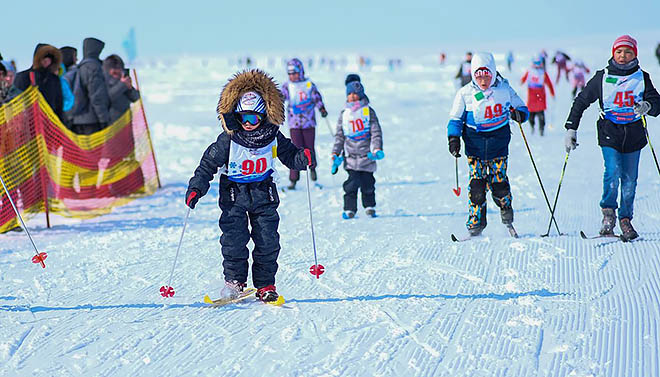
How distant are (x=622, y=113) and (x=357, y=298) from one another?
292 cm

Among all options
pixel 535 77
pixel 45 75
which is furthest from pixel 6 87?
pixel 535 77

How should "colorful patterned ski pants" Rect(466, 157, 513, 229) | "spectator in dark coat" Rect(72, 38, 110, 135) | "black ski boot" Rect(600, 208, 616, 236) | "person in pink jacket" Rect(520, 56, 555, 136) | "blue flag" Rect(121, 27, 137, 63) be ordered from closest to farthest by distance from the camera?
"black ski boot" Rect(600, 208, 616, 236) → "colorful patterned ski pants" Rect(466, 157, 513, 229) → "spectator in dark coat" Rect(72, 38, 110, 135) → "person in pink jacket" Rect(520, 56, 555, 136) → "blue flag" Rect(121, 27, 137, 63)

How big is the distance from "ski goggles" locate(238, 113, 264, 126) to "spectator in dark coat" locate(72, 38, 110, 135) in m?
5.26

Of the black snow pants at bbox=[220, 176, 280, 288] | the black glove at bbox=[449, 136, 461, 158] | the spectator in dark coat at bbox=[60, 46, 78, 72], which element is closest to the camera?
the black snow pants at bbox=[220, 176, 280, 288]

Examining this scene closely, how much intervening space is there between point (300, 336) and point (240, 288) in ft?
2.80

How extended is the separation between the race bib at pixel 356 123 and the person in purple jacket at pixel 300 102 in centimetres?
172

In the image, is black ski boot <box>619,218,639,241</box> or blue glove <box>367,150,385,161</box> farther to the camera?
blue glove <box>367,150,385,161</box>

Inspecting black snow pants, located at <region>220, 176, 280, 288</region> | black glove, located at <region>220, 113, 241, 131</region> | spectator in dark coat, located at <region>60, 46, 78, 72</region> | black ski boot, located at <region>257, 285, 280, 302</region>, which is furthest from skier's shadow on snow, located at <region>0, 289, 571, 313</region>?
spectator in dark coat, located at <region>60, 46, 78, 72</region>

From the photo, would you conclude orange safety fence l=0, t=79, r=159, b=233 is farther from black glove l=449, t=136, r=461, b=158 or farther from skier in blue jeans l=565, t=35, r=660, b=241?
skier in blue jeans l=565, t=35, r=660, b=241

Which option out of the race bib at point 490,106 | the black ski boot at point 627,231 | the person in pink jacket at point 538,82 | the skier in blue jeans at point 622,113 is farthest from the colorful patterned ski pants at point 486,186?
the person in pink jacket at point 538,82

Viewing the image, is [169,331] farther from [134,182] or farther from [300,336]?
[134,182]

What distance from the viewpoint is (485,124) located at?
6.07m

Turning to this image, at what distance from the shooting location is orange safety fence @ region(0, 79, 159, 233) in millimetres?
7219

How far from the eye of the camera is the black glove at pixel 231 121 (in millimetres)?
4344
